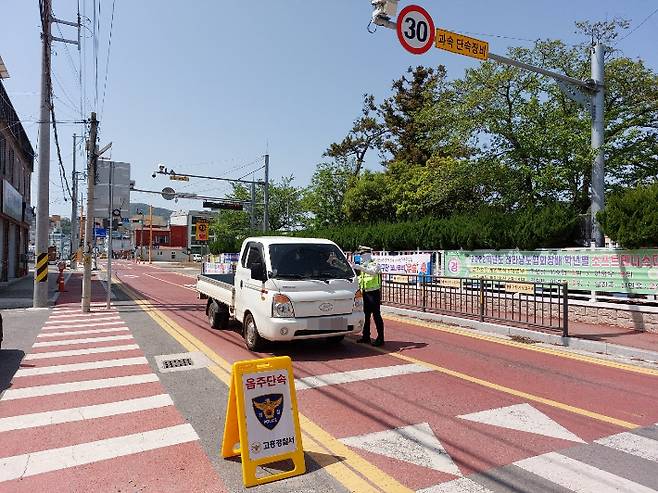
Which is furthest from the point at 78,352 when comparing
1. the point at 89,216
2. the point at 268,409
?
the point at 89,216

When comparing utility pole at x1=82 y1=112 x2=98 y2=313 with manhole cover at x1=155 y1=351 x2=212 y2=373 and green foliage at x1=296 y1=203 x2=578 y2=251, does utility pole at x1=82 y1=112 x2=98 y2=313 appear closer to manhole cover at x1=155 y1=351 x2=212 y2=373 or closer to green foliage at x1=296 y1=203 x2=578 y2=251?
manhole cover at x1=155 y1=351 x2=212 y2=373

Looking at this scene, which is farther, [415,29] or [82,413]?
[415,29]

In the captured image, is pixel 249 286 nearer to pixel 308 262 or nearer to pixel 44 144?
pixel 308 262

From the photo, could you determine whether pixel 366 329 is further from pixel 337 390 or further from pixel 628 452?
pixel 628 452

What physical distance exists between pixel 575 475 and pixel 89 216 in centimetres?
1514

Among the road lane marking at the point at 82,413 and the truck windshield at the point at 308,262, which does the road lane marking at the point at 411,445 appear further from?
the truck windshield at the point at 308,262

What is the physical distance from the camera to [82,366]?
778 centimetres

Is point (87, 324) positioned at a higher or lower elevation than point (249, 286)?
lower

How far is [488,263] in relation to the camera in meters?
15.8

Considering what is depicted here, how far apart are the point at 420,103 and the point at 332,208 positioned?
33.6ft

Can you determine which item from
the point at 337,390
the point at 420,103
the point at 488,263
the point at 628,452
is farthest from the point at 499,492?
the point at 420,103

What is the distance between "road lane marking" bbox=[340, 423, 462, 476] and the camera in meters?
4.10

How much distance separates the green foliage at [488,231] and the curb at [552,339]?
13.0 ft

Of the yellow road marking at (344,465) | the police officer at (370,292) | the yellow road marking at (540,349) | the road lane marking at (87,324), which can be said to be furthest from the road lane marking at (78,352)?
the yellow road marking at (540,349)
